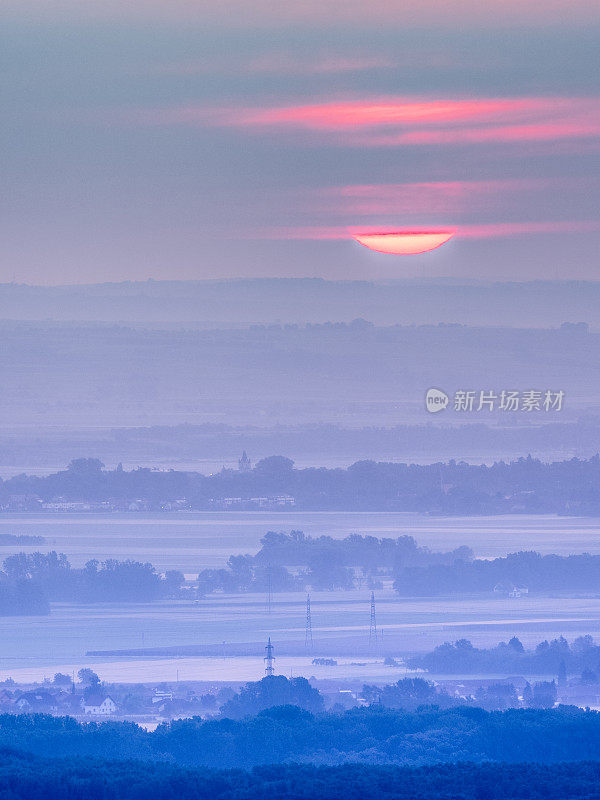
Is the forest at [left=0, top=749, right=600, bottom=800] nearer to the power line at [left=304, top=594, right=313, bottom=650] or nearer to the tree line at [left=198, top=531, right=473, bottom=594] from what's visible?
the power line at [left=304, top=594, right=313, bottom=650]

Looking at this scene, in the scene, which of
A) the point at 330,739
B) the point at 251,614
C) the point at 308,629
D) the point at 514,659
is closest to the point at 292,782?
the point at 330,739

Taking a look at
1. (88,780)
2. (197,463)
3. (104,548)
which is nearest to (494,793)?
(88,780)

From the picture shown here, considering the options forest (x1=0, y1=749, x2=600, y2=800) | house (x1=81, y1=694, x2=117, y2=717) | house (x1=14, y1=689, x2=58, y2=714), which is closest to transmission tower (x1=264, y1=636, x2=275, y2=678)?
house (x1=81, y1=694, x2=117, y2=717)

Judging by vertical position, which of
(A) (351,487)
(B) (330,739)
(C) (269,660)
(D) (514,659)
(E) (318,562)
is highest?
(A) (351,487)

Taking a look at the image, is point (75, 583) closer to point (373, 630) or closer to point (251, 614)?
point (251, 614)

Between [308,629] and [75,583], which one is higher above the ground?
[75,583]

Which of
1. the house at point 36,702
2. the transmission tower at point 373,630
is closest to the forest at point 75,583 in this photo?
the transmission tower at point 373,630

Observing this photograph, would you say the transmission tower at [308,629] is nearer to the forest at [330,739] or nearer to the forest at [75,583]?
the forest at [75,583]

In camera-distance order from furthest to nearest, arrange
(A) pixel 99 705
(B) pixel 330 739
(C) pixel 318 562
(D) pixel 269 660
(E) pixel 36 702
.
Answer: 1. (C) pixel 318 562
2. (D) pixel 269 660
3. (E) pixel 36 702
4. (A) pixel 99 705
5. (B) pixel 330 739

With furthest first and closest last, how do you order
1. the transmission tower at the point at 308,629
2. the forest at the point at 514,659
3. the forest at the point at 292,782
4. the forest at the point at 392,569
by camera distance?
1. the forest at the point at 392,569
2. the transmission tower at the point at 308,629
3. the forest at the point at 514,659
4. the forest at the point at 292,782
